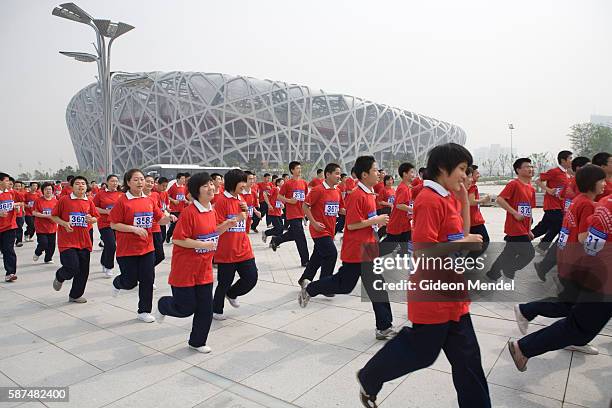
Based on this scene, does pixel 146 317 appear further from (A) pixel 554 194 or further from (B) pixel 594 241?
(A) pixel 554 194

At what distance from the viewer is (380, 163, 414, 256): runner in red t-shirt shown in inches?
243

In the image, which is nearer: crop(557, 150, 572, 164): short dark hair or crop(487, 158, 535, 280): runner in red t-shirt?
crop(487, 158, 535, 280): runner in red t-shirt

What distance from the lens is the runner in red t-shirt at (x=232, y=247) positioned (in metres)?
4.25

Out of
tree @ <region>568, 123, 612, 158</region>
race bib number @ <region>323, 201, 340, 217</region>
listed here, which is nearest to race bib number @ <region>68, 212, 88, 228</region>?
race bib number @ <region>323, 201, 340, 217</region>

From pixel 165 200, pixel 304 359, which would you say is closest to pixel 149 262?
pixel 304 359

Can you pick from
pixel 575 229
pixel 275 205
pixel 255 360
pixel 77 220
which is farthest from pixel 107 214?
pixel 575 229

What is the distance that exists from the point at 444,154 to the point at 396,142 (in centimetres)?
7160

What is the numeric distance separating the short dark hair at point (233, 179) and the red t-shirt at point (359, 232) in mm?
1162

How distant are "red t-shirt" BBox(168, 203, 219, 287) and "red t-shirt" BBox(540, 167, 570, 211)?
5.55 m

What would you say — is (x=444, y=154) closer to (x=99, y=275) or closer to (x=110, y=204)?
(x=110, y=204)

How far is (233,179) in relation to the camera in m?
4.27

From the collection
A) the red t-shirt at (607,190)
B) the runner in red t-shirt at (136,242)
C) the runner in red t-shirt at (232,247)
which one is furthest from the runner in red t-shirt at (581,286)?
the runner in red t-shirt at (136,242)

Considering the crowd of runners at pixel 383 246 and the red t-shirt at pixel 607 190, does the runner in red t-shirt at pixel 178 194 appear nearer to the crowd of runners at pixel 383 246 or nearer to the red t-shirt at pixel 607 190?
the crowd of runners at pixel 383 246

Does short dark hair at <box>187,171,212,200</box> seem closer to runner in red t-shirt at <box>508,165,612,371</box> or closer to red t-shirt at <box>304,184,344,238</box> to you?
red t-shirt at <box>304,184,344,238</box>
